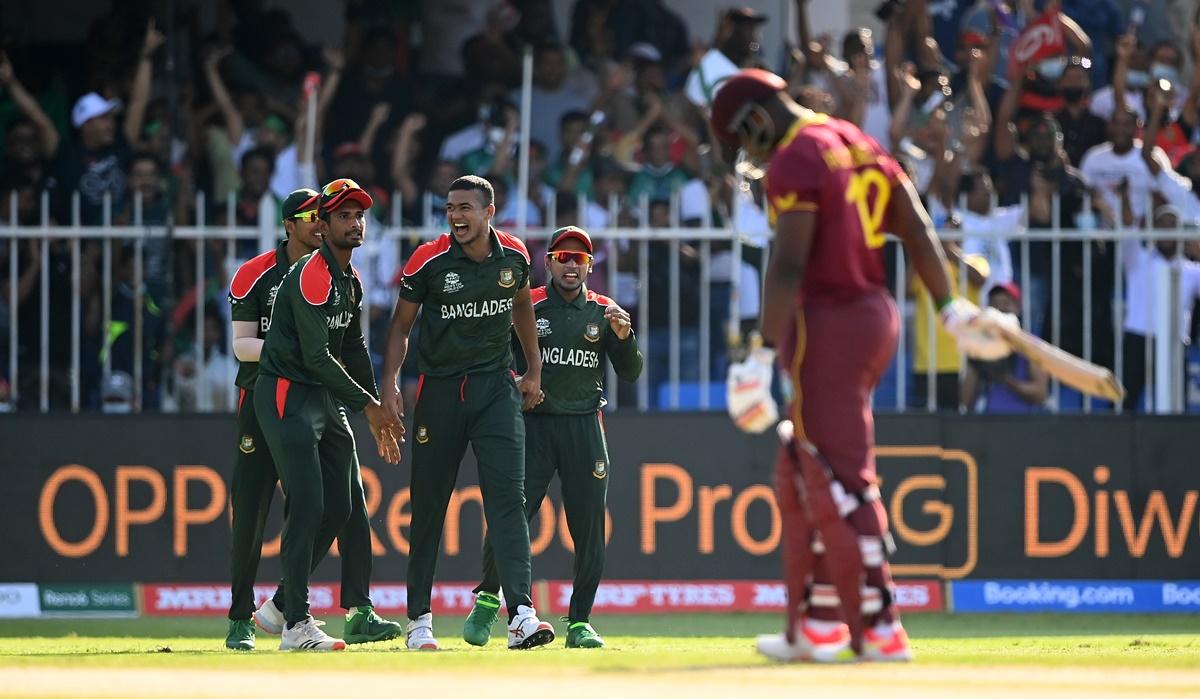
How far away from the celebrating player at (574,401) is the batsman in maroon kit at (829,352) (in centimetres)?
285

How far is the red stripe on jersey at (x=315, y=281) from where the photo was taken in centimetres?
866

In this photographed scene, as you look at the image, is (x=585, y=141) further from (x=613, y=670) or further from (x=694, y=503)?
(x=613, y=670)

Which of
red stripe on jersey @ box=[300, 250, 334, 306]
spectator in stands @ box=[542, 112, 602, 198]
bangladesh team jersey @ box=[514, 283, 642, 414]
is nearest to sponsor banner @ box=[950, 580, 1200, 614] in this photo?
bangladesh team jersey @ box=[514, 283, 642, 414]

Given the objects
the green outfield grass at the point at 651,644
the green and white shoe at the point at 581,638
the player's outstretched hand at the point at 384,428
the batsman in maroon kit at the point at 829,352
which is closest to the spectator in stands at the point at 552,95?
the green outfield grass at the point at 651,644

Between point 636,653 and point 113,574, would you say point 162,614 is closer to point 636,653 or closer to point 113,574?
point 113,574

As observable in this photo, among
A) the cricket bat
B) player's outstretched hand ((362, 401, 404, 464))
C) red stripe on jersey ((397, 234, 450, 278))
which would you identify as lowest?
player's outstretched hand ((362, 401, 404, 464))

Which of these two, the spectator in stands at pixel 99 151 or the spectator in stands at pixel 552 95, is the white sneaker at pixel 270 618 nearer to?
the spectator in stands at pixel 99 151

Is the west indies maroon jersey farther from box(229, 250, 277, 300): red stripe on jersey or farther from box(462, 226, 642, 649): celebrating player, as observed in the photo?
box(229, 250, 277, 300): red stripe on jersey

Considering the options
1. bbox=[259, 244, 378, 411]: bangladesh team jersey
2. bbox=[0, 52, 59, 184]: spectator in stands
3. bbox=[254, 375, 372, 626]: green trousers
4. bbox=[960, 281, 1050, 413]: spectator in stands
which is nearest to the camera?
bbox=[259, 244, 378, 411]: bangladesh team jersey

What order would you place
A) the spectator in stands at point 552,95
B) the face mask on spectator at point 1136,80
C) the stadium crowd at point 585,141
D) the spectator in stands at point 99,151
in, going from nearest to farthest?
the stadium crowd at point 585,141, the spectator in stands at point 99,151, the face mask on spectator at point 1136,80, the spectator in stands at point 552,95

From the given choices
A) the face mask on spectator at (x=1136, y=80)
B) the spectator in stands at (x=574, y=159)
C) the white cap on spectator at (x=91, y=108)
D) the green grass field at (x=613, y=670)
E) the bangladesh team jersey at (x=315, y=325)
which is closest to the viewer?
the green grass field at (x=613, y=670)

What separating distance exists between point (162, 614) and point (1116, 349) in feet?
22.1

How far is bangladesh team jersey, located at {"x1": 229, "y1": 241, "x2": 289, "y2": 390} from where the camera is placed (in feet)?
30.6

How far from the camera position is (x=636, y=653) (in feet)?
25.1
